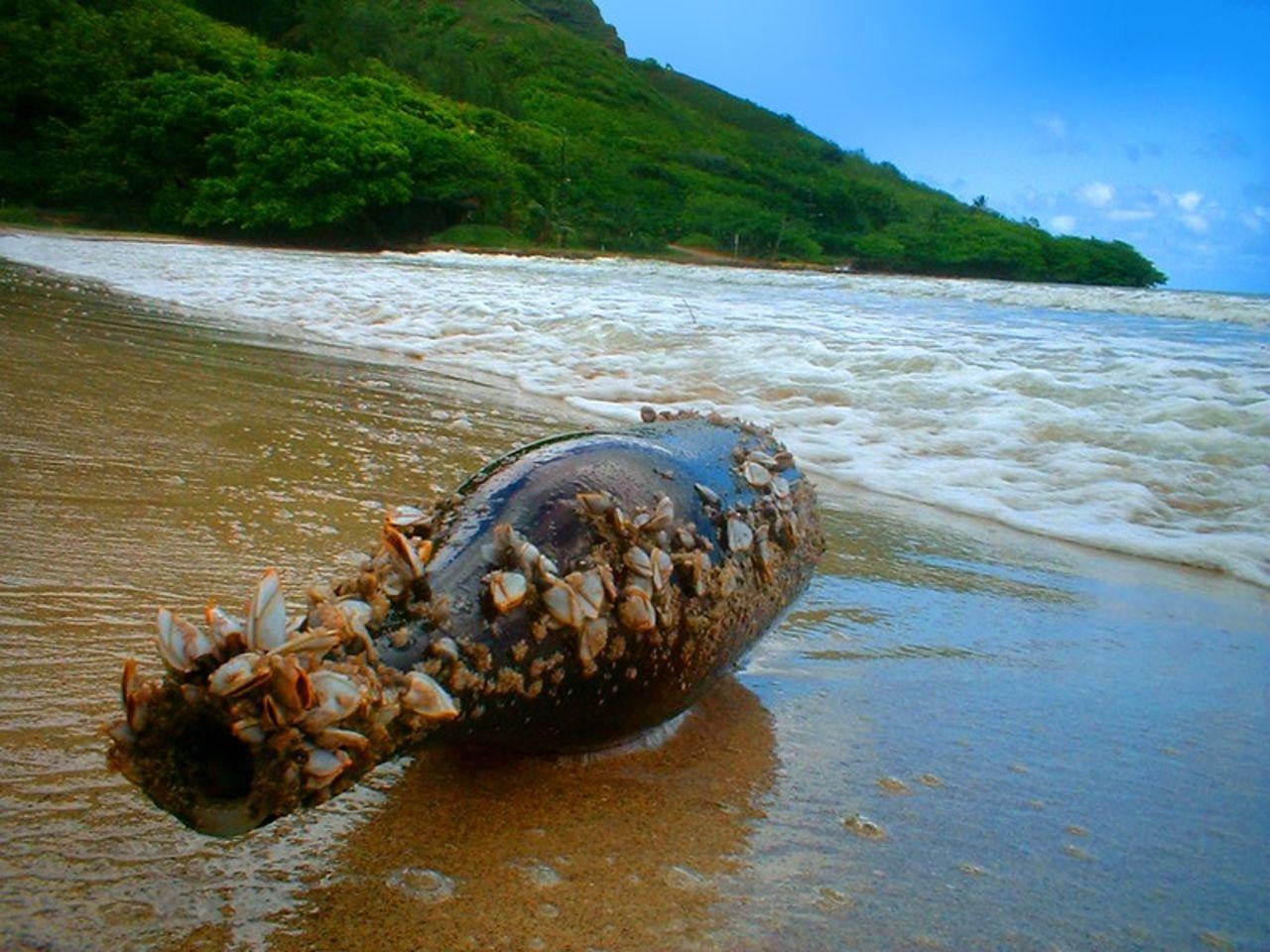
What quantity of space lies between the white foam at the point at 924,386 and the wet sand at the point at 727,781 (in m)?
0.92

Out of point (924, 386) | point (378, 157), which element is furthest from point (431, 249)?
point (924, 386)

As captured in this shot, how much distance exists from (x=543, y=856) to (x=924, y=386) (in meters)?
5.13

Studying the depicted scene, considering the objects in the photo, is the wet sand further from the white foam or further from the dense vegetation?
the dense vegetation

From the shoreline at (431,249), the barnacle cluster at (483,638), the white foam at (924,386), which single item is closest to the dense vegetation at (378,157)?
the shoreline at (431,249)

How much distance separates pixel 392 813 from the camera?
4.58 ft

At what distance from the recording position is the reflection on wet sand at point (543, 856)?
1203 millimetres

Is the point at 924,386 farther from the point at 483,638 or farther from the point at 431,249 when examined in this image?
the point at 431,249

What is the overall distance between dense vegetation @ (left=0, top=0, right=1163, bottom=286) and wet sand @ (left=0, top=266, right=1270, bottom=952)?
40093mm

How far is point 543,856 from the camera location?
138cm

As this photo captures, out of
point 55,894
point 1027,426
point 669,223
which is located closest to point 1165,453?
point 1027,426

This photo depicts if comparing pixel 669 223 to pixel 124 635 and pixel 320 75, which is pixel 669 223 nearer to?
pixel 320 75

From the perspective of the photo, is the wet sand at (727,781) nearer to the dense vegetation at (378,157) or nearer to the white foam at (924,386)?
the white foam at (924,386)

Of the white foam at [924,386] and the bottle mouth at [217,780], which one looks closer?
the bottle mouth at [217,780]

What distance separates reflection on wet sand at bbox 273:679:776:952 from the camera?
120 centimetres
